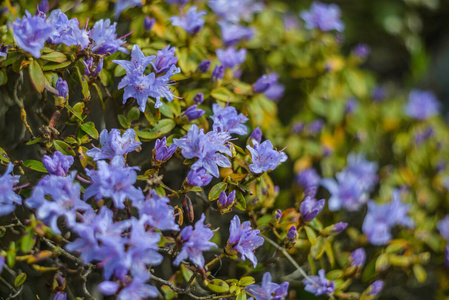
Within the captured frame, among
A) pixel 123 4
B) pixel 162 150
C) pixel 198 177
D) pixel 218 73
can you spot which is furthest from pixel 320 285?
pixel 123 4

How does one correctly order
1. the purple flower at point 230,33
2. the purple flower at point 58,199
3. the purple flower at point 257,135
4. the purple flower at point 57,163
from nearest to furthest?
the purple flower at point 58,199 < the purple flower at point 57,163 < the purple flower at point 257,135 < the purple flower at point 230,33

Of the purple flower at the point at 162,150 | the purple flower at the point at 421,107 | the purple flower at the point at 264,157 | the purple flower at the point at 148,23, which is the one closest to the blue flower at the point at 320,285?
the purple flower at the point at 264,157

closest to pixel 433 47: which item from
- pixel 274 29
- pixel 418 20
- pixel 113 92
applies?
pixel 418 20

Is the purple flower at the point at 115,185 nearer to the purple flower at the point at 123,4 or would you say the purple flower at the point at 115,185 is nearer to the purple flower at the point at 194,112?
the purple flower at the point at 194,112

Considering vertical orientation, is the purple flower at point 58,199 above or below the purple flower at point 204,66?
below

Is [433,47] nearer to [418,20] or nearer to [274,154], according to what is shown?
[418,20]

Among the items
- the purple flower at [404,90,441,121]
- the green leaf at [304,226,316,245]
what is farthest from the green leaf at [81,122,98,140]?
the purple flower at [404,90,441,121]

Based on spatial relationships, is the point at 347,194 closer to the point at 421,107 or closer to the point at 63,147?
the point at 421,107

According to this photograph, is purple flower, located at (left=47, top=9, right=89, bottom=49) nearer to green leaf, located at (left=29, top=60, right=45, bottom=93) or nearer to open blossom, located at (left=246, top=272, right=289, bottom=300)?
green leaf, located at (left=29, top=60, right=45, bottom=93)
